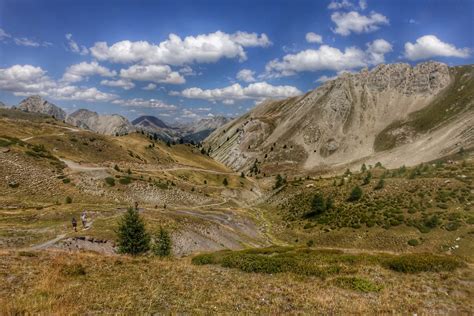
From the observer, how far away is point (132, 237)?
109 feet

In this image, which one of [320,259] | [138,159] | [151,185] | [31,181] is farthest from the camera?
[138,159]

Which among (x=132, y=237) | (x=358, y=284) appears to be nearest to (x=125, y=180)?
(x=132, y=237)

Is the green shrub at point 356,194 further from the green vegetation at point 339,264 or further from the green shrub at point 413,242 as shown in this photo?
the green vegetation at point 339,264

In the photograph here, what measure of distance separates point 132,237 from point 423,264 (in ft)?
90.4

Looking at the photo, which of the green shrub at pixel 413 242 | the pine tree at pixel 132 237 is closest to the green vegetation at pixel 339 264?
the pine tree at pixel 132 237

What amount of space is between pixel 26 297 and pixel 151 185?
73466mm

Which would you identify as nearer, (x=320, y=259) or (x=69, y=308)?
(x=69, y=308)

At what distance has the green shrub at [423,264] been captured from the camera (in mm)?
19047

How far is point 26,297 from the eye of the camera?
11.0 metres

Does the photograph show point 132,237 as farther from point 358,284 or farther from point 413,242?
point 413,242

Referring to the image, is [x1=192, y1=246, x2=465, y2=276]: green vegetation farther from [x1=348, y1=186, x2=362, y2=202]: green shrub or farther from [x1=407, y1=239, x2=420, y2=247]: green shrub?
[x1=348, y1=186, x2=362, y2=202]: green shrub

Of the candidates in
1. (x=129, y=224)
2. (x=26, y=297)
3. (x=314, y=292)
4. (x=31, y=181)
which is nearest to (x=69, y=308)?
(x=26, y=297)

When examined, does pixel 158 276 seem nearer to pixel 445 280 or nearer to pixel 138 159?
pixel 445 280

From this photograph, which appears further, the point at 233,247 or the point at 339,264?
the point at 233,247
